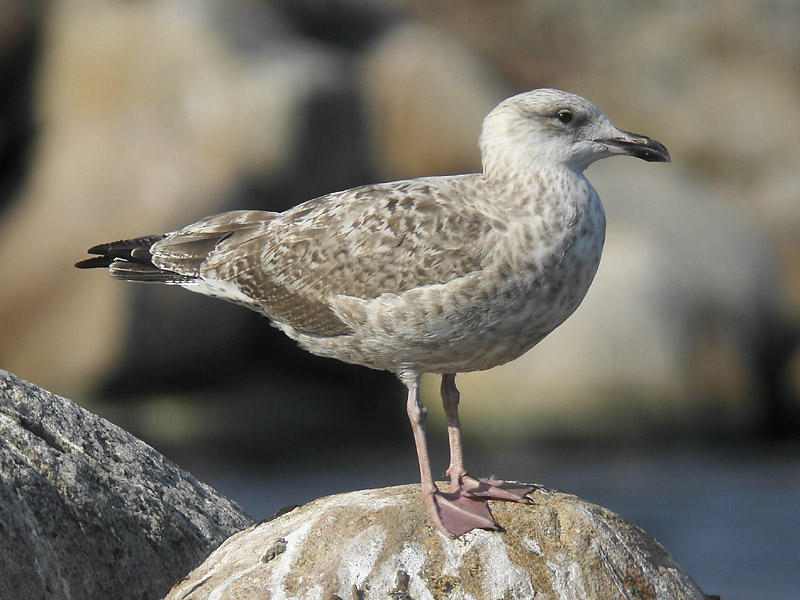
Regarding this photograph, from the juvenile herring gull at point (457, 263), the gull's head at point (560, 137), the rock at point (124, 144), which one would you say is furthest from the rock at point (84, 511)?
the rock at point (124, 144)

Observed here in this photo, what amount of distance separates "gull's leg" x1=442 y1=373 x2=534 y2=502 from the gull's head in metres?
1.23

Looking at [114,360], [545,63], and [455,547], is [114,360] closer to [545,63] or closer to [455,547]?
[455,547]

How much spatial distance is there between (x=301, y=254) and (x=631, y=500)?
1162 centimetres

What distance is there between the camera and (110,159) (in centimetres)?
2027

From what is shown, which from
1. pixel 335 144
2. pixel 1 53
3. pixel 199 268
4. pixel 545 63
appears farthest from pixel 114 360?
pixel 545 63

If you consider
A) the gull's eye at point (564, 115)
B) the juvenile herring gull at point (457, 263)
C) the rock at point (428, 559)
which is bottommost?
the rock at point (428, 559)

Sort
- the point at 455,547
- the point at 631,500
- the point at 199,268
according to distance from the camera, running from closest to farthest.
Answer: the point at 455,547, the point at 199,268, the point at 631,500

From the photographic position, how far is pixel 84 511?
6695 millimetres

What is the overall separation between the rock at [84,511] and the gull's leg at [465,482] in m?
1.54

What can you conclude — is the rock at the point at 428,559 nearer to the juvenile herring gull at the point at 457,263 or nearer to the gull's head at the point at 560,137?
the juvenile herring gull at the point at 457,263

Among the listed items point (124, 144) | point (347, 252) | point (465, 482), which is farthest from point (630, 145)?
point (124, 144)

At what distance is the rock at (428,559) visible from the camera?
19.7ft

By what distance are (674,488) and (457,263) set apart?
12.9 metres

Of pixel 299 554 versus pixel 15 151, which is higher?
pixel 15 151
